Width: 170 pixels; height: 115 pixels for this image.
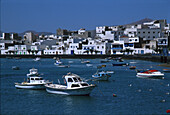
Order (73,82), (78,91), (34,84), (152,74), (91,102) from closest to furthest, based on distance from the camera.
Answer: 1. (91,102)
2. (78,91)
3. (73,82)
4. (34,84)
5. (152,74)

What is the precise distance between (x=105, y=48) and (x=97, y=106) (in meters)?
141

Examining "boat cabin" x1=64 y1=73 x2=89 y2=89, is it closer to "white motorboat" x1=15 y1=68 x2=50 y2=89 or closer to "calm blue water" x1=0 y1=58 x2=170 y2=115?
"calm blue water" x1=0 y1=58 x2=170 y2=115

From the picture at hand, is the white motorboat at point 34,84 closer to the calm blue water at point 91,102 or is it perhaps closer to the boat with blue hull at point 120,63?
the calm blue water at point 91,102

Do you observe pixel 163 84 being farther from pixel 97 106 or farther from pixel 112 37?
pixel 112 37

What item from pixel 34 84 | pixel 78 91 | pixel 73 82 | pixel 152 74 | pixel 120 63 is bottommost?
pixel 78 91

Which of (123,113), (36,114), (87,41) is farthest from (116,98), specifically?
(87,41)

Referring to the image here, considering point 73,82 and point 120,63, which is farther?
point 120,63

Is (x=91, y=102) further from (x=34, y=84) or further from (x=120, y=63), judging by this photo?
(x=120, y=63)

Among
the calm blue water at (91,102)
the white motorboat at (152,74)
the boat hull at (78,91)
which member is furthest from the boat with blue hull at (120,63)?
the boat hull at (78,91)

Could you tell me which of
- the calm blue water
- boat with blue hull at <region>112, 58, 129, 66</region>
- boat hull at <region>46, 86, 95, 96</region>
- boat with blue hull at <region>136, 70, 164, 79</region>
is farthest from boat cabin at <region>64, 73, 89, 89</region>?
boat with blue hull at <region>112, 58, 129, 66</region>

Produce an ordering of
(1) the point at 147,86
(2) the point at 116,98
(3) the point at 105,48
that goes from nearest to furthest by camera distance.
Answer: (2) the point at 116,98 < (1) the point at 147,86 < (3) the point at 105,48

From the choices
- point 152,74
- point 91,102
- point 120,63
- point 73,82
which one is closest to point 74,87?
point 73,82

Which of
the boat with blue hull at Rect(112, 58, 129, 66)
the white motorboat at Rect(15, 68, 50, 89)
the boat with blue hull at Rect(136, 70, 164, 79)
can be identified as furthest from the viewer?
the boat with blue hull at Rect(112, 58, 129, 66)

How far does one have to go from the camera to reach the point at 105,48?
183375mm
